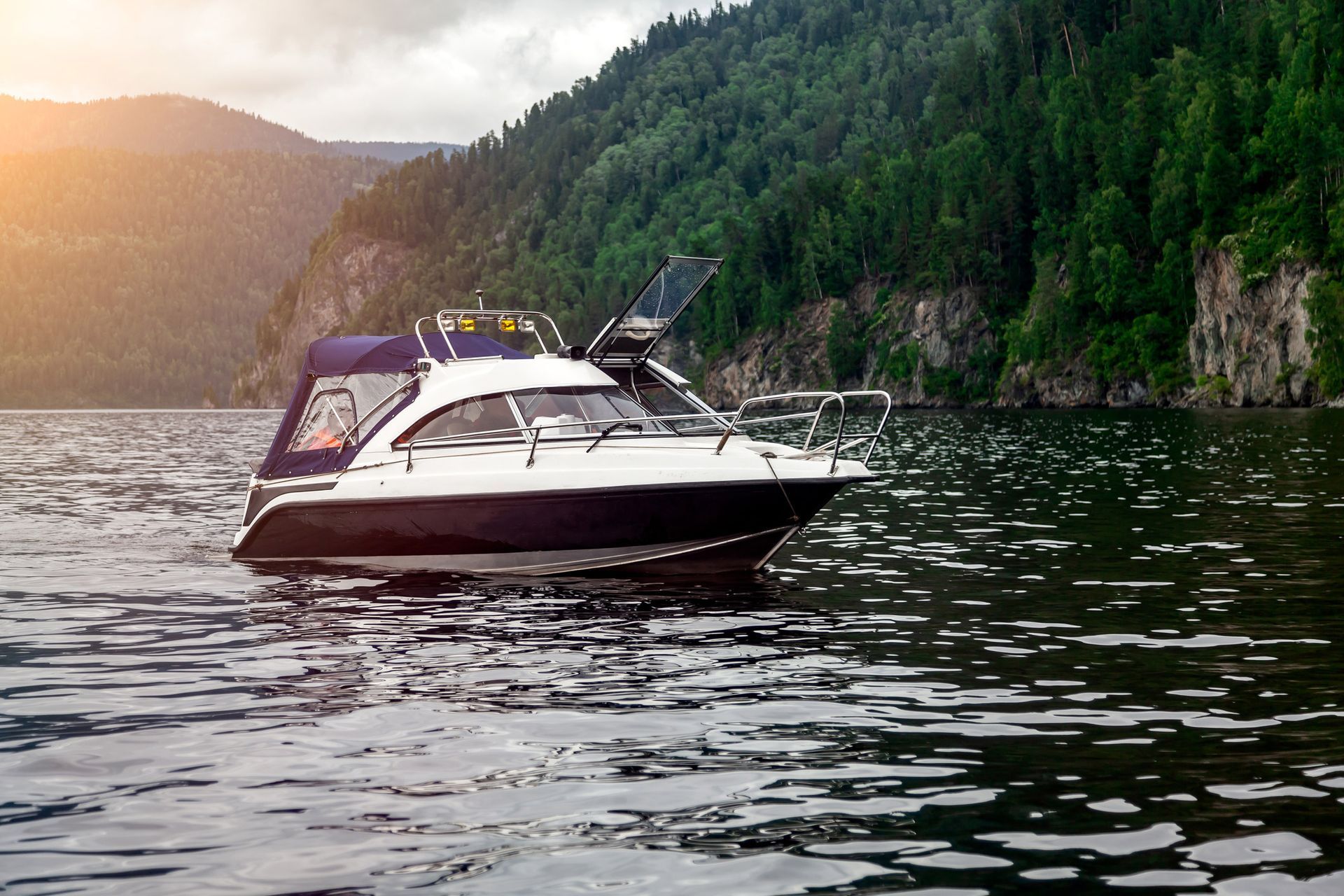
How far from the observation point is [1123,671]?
1051 cm

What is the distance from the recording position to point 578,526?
15.4m

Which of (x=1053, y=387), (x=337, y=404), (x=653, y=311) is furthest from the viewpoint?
(x=1053, y=387)

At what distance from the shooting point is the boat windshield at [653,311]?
17203mm

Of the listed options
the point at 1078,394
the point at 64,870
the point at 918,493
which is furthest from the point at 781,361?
the point at 64,870

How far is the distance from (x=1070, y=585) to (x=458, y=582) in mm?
7122

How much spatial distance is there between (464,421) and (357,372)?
229 centimetres

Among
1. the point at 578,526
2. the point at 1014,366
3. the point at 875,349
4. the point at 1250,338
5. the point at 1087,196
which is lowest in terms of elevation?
the point at 578,526

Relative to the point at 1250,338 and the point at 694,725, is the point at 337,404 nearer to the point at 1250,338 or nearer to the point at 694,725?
the point at 694,725

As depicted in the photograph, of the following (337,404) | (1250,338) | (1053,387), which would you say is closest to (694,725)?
(337,404)

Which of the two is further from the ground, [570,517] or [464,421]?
[464,421]

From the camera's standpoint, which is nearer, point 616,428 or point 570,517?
Answer: point 570,517

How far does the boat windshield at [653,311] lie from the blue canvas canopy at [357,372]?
A: 124cm

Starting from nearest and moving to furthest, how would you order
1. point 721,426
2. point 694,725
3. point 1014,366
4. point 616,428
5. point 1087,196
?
point 694,725 < point 616,428 < point 721,426 < point 1014,366 < point 1087,196

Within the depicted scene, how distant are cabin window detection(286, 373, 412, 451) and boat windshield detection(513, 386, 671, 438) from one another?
1.94m
